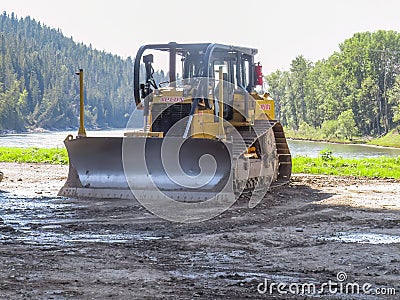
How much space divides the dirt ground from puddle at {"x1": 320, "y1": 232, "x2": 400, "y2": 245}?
0.01 m

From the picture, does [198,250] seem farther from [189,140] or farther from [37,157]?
[37,157]

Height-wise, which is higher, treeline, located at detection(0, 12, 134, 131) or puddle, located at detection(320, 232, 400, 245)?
treeline, located at detection(0, 12, 134, 131)

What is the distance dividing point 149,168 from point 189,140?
846 mm

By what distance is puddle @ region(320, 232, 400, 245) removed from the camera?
924 cm

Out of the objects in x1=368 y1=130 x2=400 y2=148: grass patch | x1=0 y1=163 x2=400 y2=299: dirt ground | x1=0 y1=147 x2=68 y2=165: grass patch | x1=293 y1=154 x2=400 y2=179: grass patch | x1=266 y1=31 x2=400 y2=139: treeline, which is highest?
x1=266 y1=31 x2=400 y2=139: treeline

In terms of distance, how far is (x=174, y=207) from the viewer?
11.9m

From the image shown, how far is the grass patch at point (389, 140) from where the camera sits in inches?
3196

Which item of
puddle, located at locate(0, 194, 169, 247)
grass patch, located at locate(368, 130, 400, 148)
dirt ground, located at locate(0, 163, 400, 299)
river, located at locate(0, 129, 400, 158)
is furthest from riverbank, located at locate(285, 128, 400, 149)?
puddle, located at locate(0, 194, 169, 247)

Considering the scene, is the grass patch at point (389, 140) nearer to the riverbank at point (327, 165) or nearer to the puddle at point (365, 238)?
the riverbank at point (327, 165)

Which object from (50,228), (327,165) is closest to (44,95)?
(327,165)

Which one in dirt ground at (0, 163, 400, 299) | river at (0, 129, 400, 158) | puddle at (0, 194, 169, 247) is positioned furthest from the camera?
river at (0, 129, 400, 158)

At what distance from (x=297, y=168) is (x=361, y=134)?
242 feet

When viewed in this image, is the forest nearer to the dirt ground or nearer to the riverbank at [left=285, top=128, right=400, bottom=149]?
the riverbank at [left=285, top=128, right=400, bottom=149]

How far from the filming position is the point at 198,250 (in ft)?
28.0
